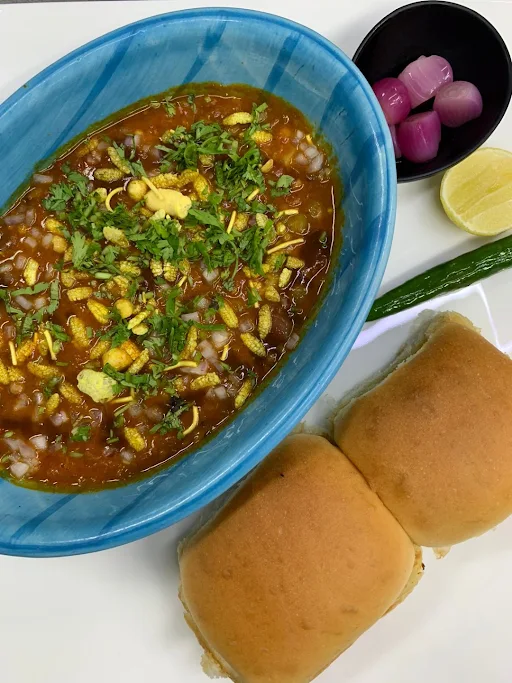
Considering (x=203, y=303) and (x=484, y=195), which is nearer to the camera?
(x=203, y=303)

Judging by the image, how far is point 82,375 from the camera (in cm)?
189

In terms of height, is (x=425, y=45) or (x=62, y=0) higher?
(x=62, y=0)

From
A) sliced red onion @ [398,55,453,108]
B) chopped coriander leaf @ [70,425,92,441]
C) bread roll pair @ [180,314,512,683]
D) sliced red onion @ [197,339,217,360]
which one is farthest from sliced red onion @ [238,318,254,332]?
sliced red onion @ [398,55,453,108]

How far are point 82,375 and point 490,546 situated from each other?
167cm

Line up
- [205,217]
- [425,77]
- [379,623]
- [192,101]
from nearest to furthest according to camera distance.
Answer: [205,217] < [192,101] < [425,77] < [379,623]

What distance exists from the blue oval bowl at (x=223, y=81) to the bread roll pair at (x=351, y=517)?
32 cm

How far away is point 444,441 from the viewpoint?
198cm

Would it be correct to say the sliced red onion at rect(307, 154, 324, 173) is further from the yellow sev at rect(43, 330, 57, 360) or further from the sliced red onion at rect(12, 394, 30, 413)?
the sliced red onion at rect(12, 394, 30, 413)

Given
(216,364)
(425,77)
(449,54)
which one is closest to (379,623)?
(216,364)

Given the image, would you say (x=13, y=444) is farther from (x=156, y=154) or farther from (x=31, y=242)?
(x=156, y=154)

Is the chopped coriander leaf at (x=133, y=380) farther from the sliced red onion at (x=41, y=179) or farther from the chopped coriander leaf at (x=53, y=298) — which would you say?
the sliced red onion at (x=41, y=179)

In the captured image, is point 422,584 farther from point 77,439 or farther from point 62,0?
point 62,0

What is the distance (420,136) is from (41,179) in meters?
1.29

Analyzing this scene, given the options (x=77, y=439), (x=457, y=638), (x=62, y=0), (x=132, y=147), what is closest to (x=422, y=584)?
(x=457, y=638)
